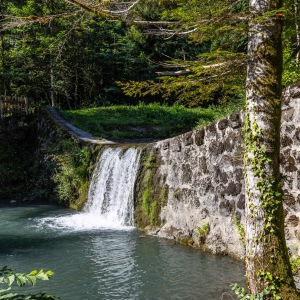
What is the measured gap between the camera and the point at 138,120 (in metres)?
19.5

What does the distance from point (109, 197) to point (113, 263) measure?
12.8ft

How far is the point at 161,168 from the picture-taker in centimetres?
848

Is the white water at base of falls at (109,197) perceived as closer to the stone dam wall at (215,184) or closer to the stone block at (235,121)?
the stone dam wall at (215,184)

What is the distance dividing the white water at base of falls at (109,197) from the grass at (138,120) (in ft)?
19.7

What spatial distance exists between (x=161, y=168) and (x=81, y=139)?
4622mm

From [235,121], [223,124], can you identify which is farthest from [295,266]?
[223,124]

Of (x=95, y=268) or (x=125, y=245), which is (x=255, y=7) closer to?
(x=95, y=268)

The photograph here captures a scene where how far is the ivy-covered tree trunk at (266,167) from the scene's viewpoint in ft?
12.5

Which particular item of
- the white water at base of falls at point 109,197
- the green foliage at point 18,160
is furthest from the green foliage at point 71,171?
the green foliage at point 18,160

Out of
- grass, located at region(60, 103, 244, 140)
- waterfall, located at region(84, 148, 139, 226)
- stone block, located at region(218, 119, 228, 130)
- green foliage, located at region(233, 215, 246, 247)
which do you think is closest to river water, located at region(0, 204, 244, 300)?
green foliage, located at region(233, 215, 246, 247)

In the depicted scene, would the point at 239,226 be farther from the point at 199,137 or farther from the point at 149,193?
the point at 149,193

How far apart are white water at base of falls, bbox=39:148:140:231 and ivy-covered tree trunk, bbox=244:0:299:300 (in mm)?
5374

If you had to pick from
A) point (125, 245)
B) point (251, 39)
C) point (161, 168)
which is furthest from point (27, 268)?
point (251, 39)

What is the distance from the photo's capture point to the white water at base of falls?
9.31 metres
